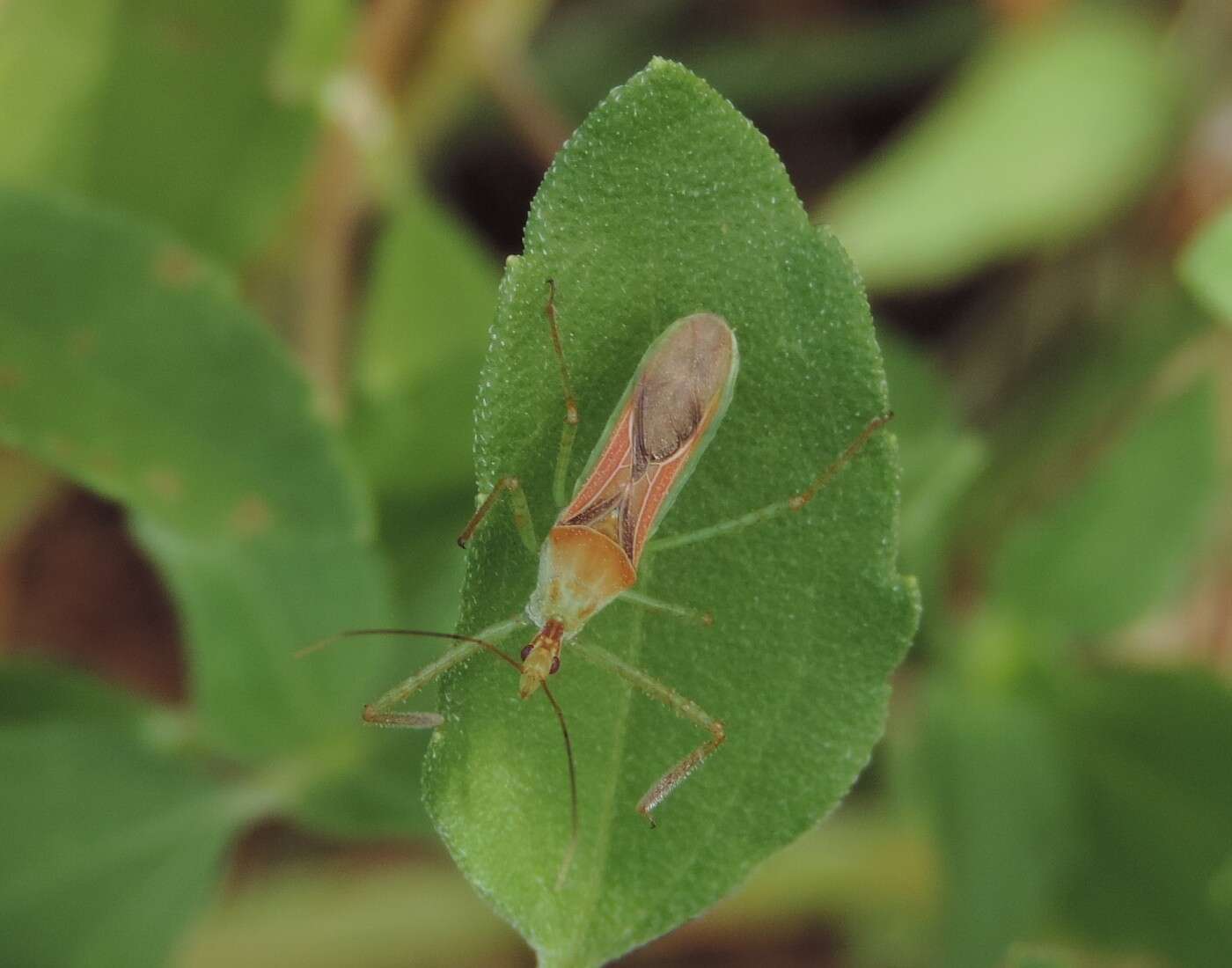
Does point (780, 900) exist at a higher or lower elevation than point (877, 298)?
lower

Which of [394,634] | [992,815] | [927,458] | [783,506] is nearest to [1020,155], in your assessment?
[927,458]

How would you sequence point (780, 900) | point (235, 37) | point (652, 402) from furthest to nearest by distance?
point (780, 900)
point (235, 37)
point (652, 402)

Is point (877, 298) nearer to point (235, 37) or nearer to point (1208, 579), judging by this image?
point (1208, 579)

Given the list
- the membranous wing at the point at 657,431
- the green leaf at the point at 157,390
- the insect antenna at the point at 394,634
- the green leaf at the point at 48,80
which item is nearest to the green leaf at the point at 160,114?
the green leaf at the point at 48,80

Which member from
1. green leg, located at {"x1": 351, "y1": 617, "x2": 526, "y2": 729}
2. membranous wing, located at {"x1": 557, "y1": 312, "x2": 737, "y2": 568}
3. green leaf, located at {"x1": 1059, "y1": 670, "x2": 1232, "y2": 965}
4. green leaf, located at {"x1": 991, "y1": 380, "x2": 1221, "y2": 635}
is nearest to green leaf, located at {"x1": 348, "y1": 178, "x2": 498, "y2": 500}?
green leg, located at {"x1": 351, "y1": 617, "x2": 526, "y2": 729}

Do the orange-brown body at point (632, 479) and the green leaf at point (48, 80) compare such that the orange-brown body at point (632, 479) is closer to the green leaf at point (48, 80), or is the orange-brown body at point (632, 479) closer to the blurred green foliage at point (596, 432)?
the blurred green foliage at point (596, 432)

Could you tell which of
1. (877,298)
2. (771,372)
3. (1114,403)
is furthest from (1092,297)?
(771,372)

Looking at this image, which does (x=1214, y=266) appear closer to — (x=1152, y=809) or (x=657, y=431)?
(x=657, y=431)
